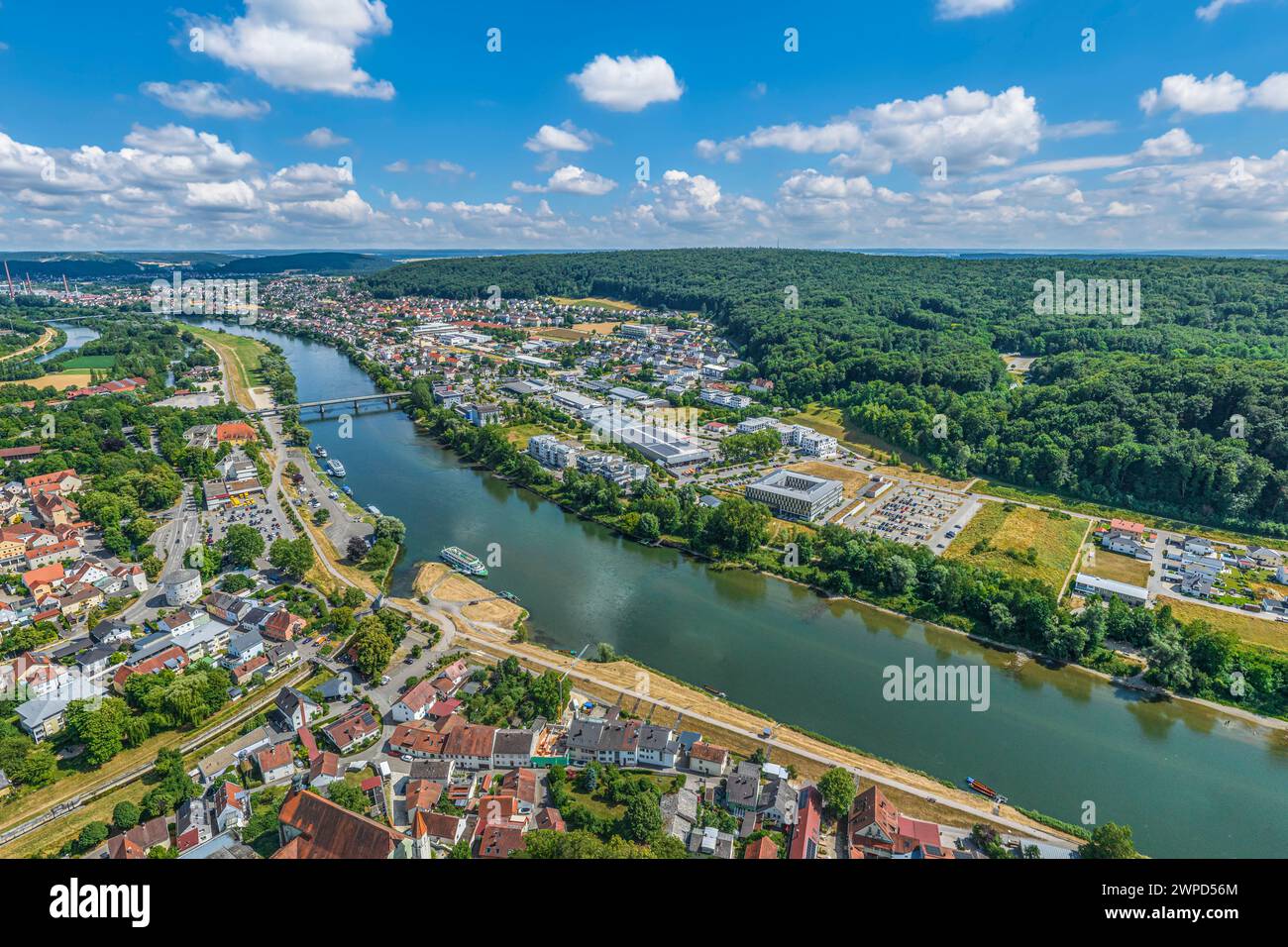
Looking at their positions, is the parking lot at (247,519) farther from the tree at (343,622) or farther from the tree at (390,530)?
the tree at (343,622)

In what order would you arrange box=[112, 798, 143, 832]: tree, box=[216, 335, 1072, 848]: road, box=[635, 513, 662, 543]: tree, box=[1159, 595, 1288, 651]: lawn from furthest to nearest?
box=[635, 513, 662, 543]: tree → box=[1159, 595, 1288, 651]: lawn → box=[216, 335, 1072, 848]: road → box=[112, 798, 143, 832]: tree

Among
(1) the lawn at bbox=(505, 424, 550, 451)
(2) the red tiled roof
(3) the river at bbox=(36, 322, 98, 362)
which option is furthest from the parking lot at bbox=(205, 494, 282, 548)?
(3) the river at bbox=(36, 322, 98, 362)

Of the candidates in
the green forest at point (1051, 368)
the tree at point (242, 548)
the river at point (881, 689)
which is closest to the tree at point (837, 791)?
the river at point (881, 689)

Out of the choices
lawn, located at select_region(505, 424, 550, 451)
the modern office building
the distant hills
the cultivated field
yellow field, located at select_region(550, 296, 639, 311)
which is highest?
the distant hills

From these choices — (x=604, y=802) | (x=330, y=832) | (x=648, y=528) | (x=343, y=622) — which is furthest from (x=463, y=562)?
(x=330, y=832)

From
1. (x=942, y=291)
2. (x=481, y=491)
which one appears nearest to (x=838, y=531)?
(x=481, y=491)

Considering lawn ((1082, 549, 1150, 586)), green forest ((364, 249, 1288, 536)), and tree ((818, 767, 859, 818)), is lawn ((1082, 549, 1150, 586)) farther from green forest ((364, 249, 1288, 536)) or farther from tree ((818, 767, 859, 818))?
tree ((818, 767, 859, 818))
